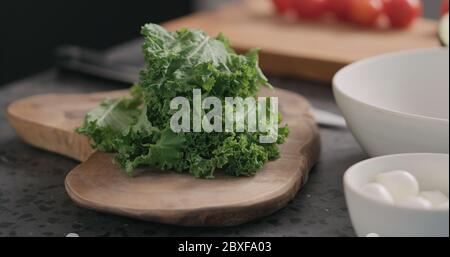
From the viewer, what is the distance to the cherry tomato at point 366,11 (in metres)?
2.57

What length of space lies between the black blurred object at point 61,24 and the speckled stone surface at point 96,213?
1.52 metres

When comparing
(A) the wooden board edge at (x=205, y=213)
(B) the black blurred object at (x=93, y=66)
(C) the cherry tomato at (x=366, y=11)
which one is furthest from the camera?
(C) the cherry tomato at (x=366, y=11)

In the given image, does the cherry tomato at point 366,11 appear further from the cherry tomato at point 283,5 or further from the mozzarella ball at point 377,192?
the mozzarella ball at point 377,192

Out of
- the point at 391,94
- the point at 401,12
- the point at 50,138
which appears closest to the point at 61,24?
the point at 401,12

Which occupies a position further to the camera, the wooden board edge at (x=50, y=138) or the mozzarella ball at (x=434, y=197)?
the wooden board edge at (x=50, y=138)

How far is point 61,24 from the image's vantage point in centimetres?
358

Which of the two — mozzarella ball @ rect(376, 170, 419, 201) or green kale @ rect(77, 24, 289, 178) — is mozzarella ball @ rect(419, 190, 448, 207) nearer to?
mozzarella ball @ rect(376, 170, 419, 201)

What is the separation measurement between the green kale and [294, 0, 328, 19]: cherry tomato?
114cm

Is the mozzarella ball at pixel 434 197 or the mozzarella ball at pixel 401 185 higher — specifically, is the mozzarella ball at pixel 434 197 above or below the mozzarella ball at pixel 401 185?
below

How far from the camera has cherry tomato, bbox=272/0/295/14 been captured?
273 centimetres

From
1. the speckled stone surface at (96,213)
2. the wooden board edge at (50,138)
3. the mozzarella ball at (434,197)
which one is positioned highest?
the mozzarella ball at (434,197)

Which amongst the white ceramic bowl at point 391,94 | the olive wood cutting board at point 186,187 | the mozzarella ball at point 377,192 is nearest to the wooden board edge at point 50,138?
the olive wood cutting board at point 186,187

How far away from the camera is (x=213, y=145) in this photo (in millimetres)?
1497

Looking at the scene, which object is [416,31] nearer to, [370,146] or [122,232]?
[370,146]
